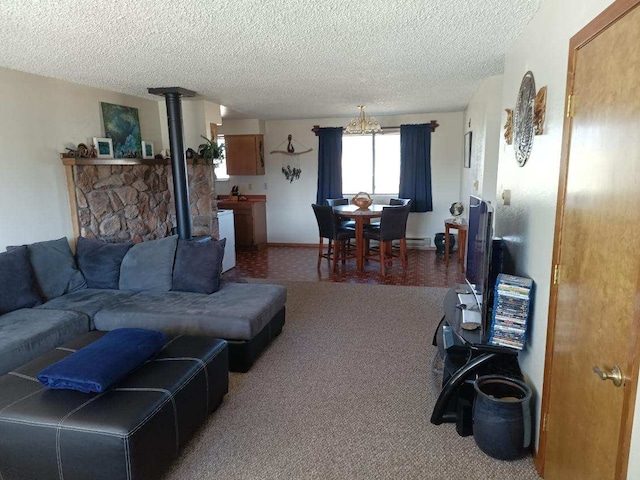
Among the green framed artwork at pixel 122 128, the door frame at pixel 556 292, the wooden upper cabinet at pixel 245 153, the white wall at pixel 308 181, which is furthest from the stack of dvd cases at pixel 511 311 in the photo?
the wooden upper cabinet at pixel 245 153

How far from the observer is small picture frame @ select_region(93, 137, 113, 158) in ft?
13.8

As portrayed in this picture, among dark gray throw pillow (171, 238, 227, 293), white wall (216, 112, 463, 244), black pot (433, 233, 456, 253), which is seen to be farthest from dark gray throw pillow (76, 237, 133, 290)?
black pot (433, 233, 456, 253)

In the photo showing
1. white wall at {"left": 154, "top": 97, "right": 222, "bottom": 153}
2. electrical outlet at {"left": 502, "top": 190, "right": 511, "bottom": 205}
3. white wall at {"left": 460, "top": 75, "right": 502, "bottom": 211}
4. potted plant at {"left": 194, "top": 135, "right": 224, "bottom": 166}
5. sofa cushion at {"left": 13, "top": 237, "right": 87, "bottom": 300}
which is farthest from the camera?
potted plant at {"left": 194, "top": 135, "right": 224, "bottom": 166}

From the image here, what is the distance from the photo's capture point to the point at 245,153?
7.31 meters

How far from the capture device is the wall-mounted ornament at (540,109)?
6.53 feet

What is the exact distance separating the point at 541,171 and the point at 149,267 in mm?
3057

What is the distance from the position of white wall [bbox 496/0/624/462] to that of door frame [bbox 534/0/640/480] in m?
0.06

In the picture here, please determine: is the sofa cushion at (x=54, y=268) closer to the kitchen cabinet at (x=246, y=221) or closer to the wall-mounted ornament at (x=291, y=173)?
the kitchen cabinet at (x=246, y=221)

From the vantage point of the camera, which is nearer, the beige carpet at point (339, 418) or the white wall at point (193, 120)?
the beige carpet at point (339, 418)

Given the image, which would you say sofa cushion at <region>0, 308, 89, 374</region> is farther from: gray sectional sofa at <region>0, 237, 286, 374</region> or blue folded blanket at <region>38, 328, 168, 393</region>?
blue folded blanket at <region>38, 328, 168, 393</region>

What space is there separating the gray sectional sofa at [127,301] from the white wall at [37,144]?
29 centimetres

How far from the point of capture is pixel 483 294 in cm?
220

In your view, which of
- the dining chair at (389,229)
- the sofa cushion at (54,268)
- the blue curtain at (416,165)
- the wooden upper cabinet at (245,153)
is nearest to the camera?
the sofa cushion at (54,268)

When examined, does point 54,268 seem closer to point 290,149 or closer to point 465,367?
point 465,367
